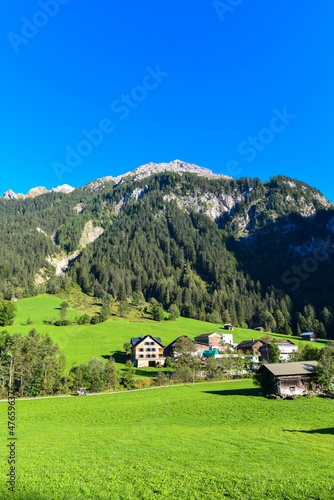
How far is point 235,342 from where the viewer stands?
5300 inches

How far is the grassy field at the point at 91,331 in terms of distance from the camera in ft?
314

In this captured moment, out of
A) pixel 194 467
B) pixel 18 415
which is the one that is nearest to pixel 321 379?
pixel 194 467

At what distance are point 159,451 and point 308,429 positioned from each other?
18186mm

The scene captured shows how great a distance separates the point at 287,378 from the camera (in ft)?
172

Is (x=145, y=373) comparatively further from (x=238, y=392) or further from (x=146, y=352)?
(x=238, y=392)

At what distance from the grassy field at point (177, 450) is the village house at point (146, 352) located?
51.0 m

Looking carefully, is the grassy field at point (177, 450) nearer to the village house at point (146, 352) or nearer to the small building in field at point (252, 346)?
the village house at point (146, 352)

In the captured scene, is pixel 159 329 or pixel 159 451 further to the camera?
pixel 159 329

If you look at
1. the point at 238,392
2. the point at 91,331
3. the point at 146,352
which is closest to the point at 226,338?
the point at 146,352

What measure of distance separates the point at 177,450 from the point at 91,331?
106 meters

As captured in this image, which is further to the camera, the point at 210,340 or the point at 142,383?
the point at 210,340

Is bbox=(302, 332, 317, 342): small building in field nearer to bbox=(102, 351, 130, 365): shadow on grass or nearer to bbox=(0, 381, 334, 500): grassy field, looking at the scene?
bbox=(102, 351, 130, 365): shadow on grass

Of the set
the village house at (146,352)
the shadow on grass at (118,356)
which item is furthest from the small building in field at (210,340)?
the shadow on grass at (118,356)

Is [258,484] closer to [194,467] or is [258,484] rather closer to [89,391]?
[194,467]
